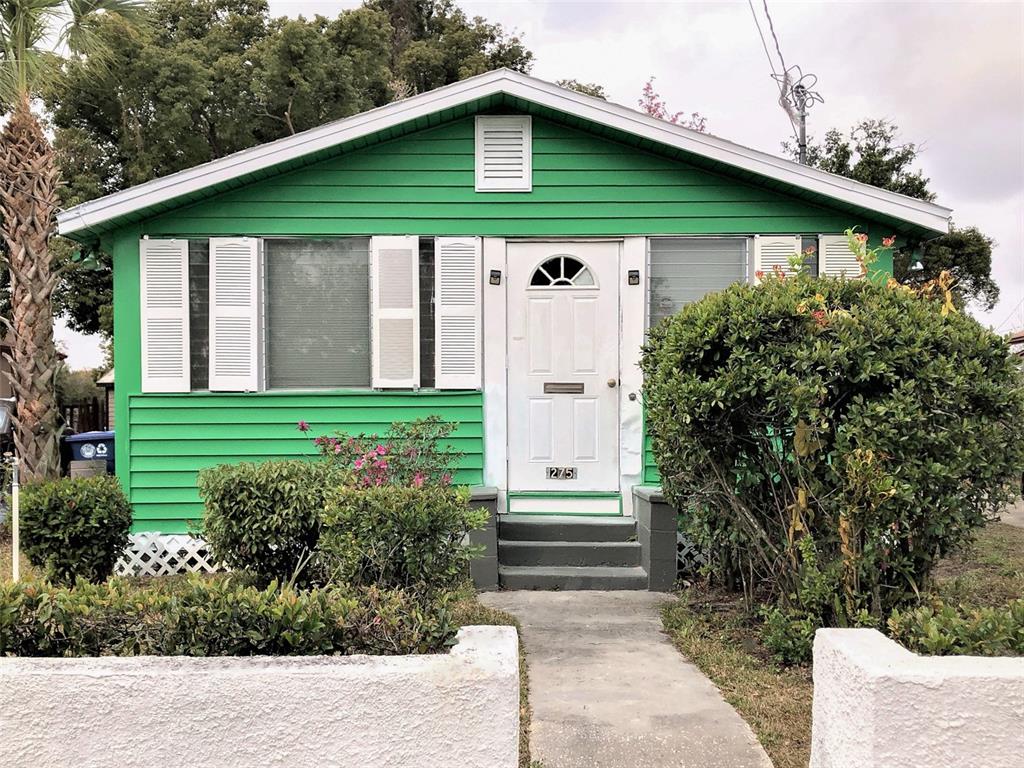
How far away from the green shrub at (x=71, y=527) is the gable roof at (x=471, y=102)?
2.07 metres

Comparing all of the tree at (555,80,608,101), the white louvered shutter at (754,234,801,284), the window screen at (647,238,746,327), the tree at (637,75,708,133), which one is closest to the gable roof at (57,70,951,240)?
the white louvered shutter at (754,234,801,284)

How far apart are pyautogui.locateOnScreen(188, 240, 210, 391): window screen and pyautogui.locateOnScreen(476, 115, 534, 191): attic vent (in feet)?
7.60

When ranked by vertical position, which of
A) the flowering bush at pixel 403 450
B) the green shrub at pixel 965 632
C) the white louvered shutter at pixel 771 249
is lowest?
the green shrub at pixel 965 632

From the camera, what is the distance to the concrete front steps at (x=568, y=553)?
5.54 meters

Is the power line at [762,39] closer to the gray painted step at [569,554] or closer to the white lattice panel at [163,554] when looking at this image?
the gray painted step at [569,554]

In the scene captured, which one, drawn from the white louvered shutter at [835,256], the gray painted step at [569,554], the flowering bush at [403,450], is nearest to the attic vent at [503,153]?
the flowering bush at [403,450]

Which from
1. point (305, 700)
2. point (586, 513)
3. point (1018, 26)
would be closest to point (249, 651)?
point (305, 700)

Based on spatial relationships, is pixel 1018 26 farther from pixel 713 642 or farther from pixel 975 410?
pixel 713 642

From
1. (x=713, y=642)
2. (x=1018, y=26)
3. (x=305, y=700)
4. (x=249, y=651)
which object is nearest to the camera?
(x=305, y=700)

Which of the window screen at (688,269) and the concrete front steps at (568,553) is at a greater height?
the window screen at (688,269)

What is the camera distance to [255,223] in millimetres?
6160

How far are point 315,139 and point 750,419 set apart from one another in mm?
3963

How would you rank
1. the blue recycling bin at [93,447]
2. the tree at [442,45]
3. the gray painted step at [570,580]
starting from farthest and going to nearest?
the tree at [442,45]
the blue recycling bin at [93,447]
the gray painted step at [570,580]

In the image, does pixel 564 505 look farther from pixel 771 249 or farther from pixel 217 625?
pixel 217 625
